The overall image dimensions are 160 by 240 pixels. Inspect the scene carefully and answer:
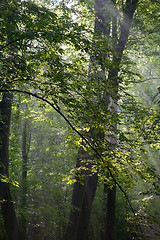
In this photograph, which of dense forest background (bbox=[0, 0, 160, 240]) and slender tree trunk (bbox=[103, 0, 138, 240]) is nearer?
dense forest background (bbox=[0, 0, 160, 240])

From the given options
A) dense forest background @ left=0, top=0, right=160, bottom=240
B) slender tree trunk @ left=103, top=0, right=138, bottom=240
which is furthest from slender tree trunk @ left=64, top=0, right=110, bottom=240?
slender tree trunk @ left=103, top=0, right=138, bottom=240

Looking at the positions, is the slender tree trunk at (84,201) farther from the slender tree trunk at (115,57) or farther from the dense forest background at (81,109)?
the slender tree trunk at (115,57)

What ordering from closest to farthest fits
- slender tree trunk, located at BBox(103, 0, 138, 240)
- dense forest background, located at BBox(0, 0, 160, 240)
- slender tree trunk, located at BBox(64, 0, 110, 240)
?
dense forest background, located at BBox(0, 0, 160, 240), slender tree trunk, located at BBox(103, 0, 138, 240), slender tree trunk, located at BBox(64, 0, 110, 240)

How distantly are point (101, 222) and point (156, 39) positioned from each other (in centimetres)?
926

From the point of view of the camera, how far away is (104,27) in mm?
Answer: 10141

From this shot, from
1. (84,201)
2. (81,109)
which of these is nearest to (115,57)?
(81,109)

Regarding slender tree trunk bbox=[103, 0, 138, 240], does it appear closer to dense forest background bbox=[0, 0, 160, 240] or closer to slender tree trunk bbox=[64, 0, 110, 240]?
dense forest background bbox=[0, 0, 160, 240]

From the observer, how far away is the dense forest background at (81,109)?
4.75 metres

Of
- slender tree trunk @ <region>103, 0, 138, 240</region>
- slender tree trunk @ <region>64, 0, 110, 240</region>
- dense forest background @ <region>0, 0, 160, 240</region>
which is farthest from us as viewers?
slender tree trunk @ <region>64, 0, 110, 240</region>

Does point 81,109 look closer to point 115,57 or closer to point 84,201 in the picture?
point 115,57

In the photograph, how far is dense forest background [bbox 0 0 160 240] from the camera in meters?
4.75

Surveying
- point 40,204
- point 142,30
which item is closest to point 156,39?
point 142,30

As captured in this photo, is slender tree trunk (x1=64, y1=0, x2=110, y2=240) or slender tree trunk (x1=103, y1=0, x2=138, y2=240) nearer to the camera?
slender tree trunk (x1=103, y1=0, x2=138, y2=240)

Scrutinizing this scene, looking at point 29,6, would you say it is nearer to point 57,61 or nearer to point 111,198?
point 57,61
